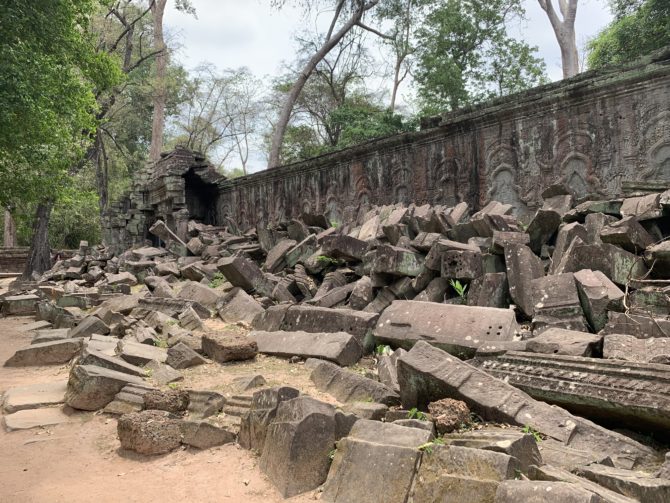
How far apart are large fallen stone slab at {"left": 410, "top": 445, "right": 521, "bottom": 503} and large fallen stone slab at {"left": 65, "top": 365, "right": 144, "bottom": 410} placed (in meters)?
2.47

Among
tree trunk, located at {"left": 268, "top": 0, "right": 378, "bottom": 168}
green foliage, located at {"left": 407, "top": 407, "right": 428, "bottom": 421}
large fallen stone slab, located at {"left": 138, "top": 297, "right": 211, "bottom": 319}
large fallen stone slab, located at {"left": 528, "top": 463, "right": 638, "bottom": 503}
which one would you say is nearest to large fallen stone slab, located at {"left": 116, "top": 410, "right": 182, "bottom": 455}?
green foliage, located at {"left": 407, "top": 407, "right": 428, "bottom": 421}

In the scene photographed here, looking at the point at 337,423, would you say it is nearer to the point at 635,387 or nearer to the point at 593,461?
the point at 593,461

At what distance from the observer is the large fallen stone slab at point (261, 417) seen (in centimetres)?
280

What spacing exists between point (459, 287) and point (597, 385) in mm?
2165

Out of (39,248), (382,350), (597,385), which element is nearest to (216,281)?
(382,350)

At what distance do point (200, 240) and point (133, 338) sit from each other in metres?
6.75

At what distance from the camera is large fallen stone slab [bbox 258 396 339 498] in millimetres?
2377

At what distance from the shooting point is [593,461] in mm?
2096

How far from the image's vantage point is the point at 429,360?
9.68 feet

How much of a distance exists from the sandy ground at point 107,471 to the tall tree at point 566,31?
59.1ft

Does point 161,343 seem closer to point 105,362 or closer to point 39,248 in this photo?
point 105,362

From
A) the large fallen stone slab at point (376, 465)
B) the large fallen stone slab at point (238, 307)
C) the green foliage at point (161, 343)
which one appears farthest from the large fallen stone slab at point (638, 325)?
the green foliage at point (161, 343)

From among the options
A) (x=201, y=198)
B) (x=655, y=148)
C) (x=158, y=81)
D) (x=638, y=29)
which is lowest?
(x=655, y=148)

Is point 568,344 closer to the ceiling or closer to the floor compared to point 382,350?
closer to the ceiling
